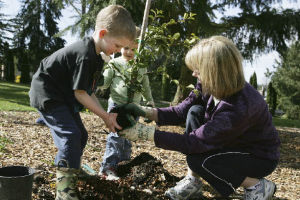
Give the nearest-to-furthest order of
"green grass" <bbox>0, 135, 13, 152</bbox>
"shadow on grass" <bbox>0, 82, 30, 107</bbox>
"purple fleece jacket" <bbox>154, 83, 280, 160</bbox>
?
"purple fleece jacket" <bbox>154, 83, 280, 160</bbox> < "green grass" <bbox>0, 135, 13, 152</bbox> < "shadow on grass" <bbox>0, 82, 30, 107</bbox>

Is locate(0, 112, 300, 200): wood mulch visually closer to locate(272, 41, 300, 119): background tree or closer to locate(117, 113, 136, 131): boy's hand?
locate(117, 113, 136, 131): boy's hand

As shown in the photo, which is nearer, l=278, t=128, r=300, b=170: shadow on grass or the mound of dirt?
the mound of dirt

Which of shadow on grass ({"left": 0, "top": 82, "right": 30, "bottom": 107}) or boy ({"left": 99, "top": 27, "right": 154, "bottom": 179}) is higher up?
boy ({"left": 99, "top": 27, "right": 154, "bottom": 179})

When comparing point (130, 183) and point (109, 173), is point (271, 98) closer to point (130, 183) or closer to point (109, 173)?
point (109, 173)

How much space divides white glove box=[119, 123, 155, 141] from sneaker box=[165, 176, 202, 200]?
56 centimetres

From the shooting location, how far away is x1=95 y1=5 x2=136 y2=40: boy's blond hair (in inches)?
78.0

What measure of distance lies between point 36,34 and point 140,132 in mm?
26019

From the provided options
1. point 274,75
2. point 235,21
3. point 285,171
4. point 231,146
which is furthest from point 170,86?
point 231,146

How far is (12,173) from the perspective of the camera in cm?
186

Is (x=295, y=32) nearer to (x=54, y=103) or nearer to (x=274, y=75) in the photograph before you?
(x=54, y=103)

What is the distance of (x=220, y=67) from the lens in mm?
1894

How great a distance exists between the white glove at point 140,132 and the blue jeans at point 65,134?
0.33m

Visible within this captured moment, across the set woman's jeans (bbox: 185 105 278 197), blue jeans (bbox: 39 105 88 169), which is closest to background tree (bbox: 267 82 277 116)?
woman's jeans (bbox: 185 105 278 197)

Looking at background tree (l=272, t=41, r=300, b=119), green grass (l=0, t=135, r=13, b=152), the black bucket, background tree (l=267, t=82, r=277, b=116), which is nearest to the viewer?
the black bucket
